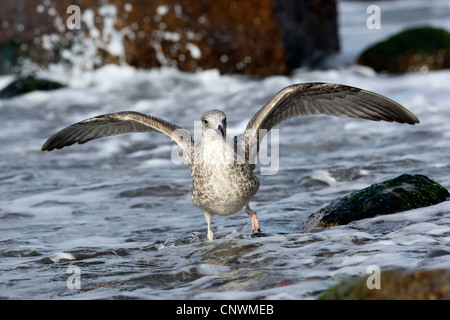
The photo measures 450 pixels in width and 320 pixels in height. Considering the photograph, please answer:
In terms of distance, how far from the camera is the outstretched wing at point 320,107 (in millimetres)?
6248

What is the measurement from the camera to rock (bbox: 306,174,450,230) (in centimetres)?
615

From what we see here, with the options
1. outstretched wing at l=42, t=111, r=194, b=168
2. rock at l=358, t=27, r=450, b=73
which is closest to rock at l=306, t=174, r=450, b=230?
outstretched wing at l=42, t=111, r=194, b=168

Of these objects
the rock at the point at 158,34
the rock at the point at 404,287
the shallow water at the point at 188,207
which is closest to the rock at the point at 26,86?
the shallow water at the point at 188,207

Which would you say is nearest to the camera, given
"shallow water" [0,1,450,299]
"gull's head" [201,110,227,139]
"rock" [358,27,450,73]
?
"shallow water" [0,1,450,299]

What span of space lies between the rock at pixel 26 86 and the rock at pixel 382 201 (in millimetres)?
8490

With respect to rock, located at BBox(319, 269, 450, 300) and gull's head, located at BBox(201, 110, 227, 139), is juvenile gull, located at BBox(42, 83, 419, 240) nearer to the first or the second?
gull's head, located at BBox(201, 110, 227, 139)

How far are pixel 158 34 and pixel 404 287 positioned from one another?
10.2 meters

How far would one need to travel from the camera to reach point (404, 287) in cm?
400

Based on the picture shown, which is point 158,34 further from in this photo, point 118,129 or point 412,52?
point 118,129

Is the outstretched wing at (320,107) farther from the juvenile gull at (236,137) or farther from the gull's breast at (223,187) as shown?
the gull's breast at (223,187)

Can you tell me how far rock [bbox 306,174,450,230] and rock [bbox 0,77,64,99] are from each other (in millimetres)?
8490

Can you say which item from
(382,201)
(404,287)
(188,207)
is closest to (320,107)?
(382,201)

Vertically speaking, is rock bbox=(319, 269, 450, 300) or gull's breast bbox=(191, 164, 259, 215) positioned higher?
gull's breast bbox=(191, 164, 259, 215)
